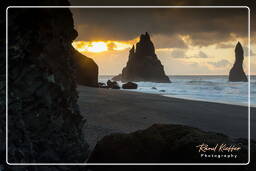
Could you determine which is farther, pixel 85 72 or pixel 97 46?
pixel 85 72

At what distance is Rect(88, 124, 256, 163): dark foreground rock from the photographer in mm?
3740

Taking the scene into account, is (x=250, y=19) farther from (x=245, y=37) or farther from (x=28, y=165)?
(x=28, y=165)

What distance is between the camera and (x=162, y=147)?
4082 mm

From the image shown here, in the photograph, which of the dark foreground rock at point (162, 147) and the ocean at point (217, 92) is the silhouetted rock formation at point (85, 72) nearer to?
the ocean at point (217, 92)

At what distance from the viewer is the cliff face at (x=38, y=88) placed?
11.0 feet

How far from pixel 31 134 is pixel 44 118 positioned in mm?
214

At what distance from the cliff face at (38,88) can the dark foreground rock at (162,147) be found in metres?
0.67

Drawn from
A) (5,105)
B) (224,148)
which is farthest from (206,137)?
(5,105)

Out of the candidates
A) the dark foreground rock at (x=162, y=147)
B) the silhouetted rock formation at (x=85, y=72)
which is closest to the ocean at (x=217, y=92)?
the silhouetted rock formation at (x=85, y=72)

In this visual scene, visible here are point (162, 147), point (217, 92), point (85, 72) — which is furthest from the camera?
point (85, 72)

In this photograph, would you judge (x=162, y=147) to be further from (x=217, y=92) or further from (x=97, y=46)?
(x=217, y=92)

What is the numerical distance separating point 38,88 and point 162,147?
1719 mm

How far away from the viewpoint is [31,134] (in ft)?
11.1

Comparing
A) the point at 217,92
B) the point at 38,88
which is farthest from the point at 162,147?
the point at 217,92
